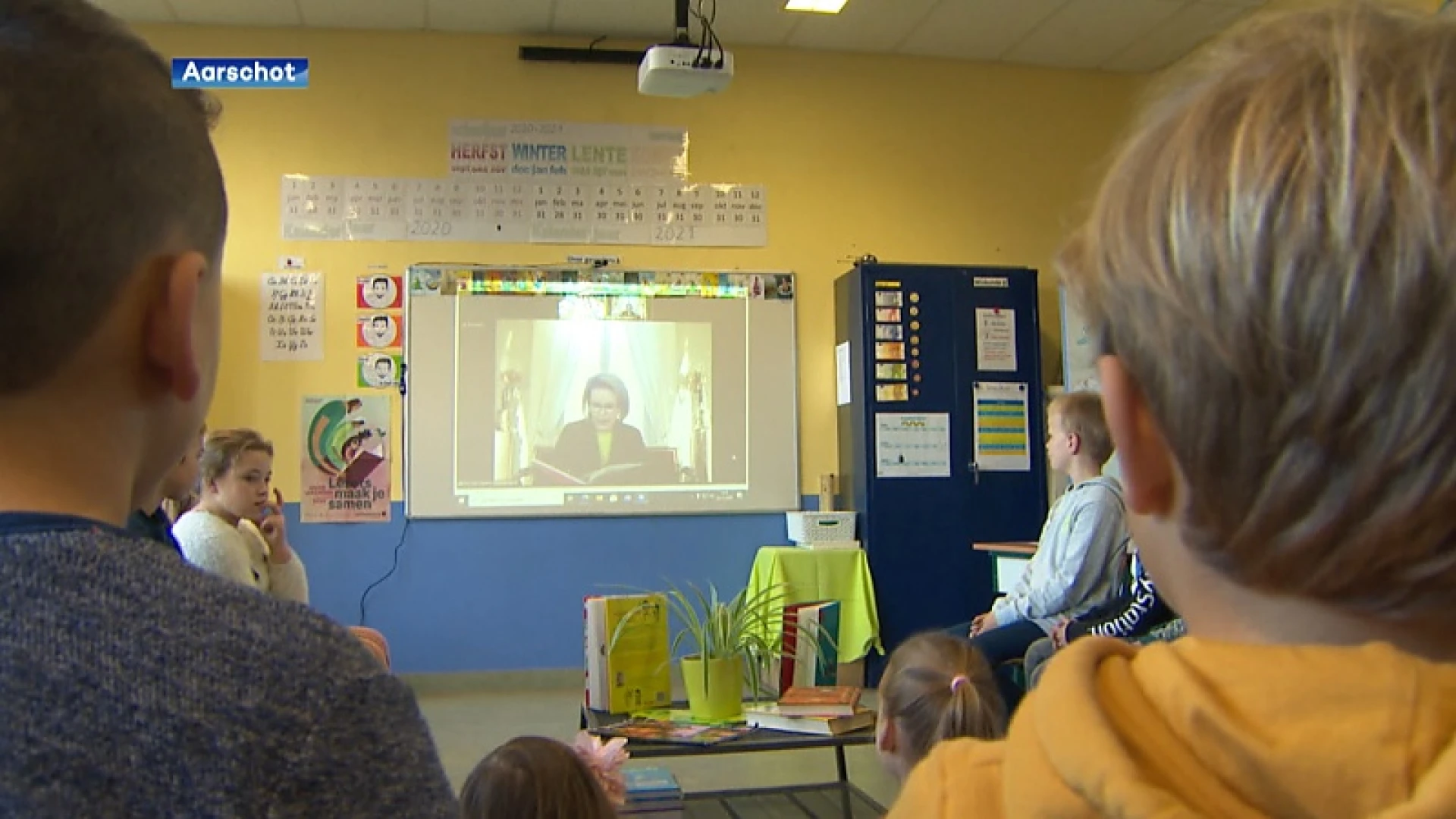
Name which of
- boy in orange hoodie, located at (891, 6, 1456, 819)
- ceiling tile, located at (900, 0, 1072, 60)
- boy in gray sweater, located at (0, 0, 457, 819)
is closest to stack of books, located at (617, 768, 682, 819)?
boy in gray sweater, located at (0, 0, 457, 819)

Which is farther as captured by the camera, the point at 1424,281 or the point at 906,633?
the point at 906,633

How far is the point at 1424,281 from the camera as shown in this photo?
0.40m

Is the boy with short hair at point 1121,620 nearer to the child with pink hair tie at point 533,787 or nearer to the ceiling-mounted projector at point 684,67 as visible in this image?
the child with pink hair tie at point 533,787

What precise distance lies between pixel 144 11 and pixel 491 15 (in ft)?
4.99

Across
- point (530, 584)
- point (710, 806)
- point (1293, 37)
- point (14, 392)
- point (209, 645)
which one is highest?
point (1293, 37)

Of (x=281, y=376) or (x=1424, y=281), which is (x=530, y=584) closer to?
(x=281, y=376)

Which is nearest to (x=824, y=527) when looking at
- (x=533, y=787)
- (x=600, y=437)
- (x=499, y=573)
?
(x=600, y=437)

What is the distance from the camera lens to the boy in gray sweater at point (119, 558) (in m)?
0.47

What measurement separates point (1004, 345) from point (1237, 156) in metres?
5.09

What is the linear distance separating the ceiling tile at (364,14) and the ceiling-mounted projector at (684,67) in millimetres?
1415

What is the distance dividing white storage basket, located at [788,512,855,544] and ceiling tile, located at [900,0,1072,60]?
235cm

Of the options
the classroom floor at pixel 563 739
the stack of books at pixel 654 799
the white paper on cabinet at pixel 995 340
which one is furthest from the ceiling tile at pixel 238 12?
the stack of books at pixel 654 799

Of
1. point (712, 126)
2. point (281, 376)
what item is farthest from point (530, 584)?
point (712, 126)

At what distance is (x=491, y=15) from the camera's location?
5160mm
